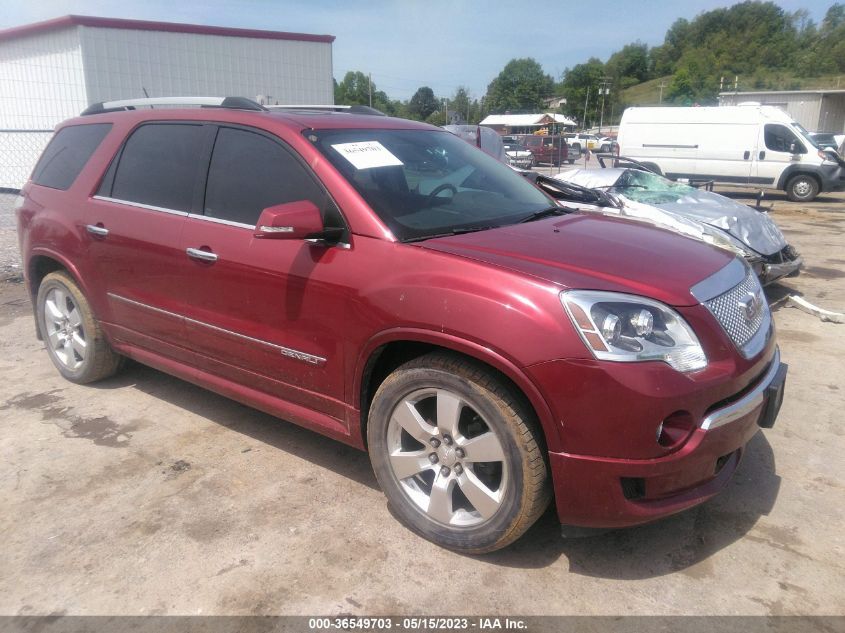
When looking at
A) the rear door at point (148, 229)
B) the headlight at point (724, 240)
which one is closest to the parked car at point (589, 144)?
the headlight at point (724, 240)

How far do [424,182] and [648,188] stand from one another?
5.39m

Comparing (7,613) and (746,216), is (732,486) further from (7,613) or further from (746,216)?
(746,216)

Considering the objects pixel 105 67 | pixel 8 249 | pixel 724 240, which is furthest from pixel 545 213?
pixel 105 67

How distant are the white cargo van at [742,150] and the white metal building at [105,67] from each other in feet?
33.7

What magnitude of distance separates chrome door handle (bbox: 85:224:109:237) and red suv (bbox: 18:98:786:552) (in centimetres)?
2

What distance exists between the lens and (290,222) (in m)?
2.76

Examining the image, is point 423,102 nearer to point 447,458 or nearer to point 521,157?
point 521,157

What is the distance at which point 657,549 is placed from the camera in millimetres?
2787

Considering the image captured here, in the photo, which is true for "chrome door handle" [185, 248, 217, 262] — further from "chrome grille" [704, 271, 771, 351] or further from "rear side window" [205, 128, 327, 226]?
"chrome grille" [704, 271, 771, 351]

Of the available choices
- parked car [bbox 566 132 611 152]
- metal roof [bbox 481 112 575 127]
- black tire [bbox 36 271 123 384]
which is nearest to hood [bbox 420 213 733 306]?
black tire [bbox 36 271 123 384]

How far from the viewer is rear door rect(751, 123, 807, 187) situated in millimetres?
16359

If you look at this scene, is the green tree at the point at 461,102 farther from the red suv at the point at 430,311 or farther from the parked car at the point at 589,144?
the red suv at the point at 430,311

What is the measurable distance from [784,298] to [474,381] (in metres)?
5.42

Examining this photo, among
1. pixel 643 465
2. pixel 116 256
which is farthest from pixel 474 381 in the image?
pixel 116 256
